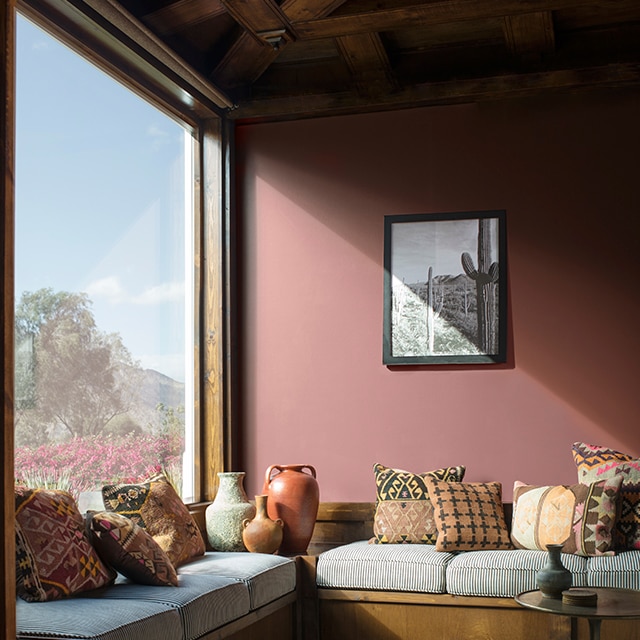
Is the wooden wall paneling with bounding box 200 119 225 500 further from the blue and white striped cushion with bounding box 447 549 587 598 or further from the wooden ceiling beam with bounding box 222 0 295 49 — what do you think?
the blue and white striped cushion with bounding box 447 549 587 598

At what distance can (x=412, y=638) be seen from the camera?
447cm

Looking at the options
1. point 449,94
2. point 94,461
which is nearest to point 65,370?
point 94,461

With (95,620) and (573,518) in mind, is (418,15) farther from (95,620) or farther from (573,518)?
(95,620)

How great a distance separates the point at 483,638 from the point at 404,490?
92 cm

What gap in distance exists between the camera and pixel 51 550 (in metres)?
3.40

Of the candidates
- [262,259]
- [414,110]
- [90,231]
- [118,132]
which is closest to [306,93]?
[414,110]

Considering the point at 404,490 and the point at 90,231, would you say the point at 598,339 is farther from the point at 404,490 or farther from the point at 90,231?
the point at 90,231

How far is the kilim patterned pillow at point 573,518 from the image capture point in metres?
4.35

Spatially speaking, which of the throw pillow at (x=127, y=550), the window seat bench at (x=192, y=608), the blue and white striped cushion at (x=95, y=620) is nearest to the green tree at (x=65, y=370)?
the throw pillow at (x=127, y=550)

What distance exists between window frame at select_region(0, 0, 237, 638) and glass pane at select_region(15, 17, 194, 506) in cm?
8

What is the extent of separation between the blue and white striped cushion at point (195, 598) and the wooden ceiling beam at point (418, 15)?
2.78 m

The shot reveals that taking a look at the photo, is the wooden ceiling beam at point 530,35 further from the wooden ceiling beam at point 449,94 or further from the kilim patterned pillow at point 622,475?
the kilim patterned pillow at point 622,475

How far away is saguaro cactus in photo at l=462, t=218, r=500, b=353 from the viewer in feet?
17.4

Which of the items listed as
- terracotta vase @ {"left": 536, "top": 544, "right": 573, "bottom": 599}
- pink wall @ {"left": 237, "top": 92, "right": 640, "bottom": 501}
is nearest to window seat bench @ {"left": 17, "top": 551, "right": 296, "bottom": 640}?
pink wall @ {"left": 237, "top": 92, "right": 640, "bottom": 501}
